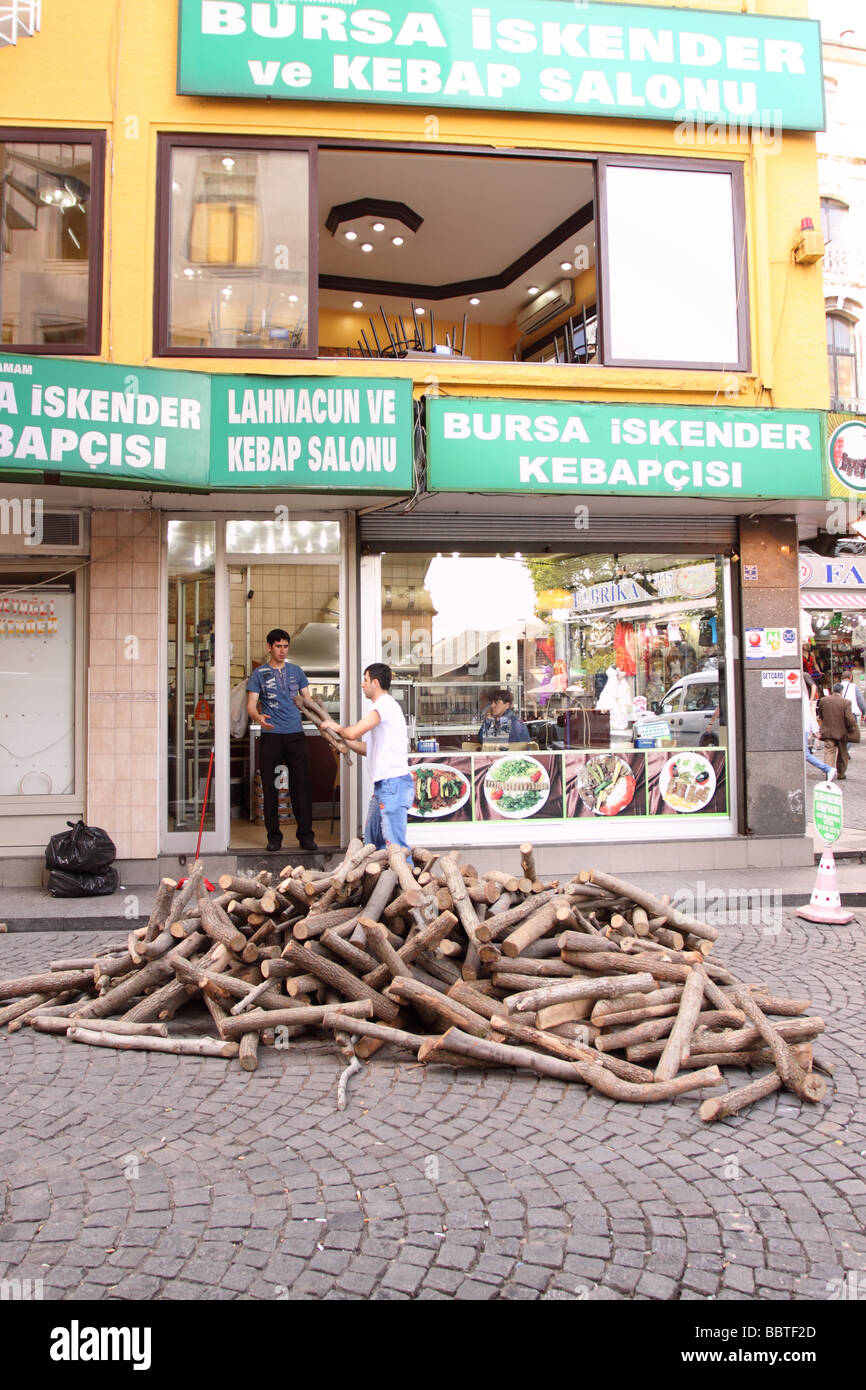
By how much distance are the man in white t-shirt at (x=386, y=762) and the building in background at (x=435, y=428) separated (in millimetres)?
1819

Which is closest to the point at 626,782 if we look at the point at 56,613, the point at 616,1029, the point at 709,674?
the point at 709,674

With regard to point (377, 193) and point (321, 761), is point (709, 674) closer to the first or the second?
point (321, 761)

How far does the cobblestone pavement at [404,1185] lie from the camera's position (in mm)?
3004

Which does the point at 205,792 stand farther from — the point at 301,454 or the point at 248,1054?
the point at 248,1054

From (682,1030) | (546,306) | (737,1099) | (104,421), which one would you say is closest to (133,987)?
(682,1030)

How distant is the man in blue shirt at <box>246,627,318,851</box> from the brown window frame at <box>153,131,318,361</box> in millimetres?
2605

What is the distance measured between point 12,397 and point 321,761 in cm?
530

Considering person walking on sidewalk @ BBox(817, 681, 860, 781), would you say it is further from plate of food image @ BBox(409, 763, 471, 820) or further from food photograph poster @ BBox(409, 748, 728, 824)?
plate of food image @ BBox(409, 763, 471, 820)

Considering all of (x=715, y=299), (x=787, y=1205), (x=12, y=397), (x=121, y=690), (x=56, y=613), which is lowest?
(x=787, y=1205)

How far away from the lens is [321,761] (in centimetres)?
1137

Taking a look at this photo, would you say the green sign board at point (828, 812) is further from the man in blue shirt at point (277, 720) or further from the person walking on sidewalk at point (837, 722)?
the person walking on sidewalk at point (837, 722)

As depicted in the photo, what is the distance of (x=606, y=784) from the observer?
9.85m

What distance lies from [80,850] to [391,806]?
2953 millimetres

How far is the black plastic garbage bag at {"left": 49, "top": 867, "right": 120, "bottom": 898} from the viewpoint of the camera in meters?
8.34
